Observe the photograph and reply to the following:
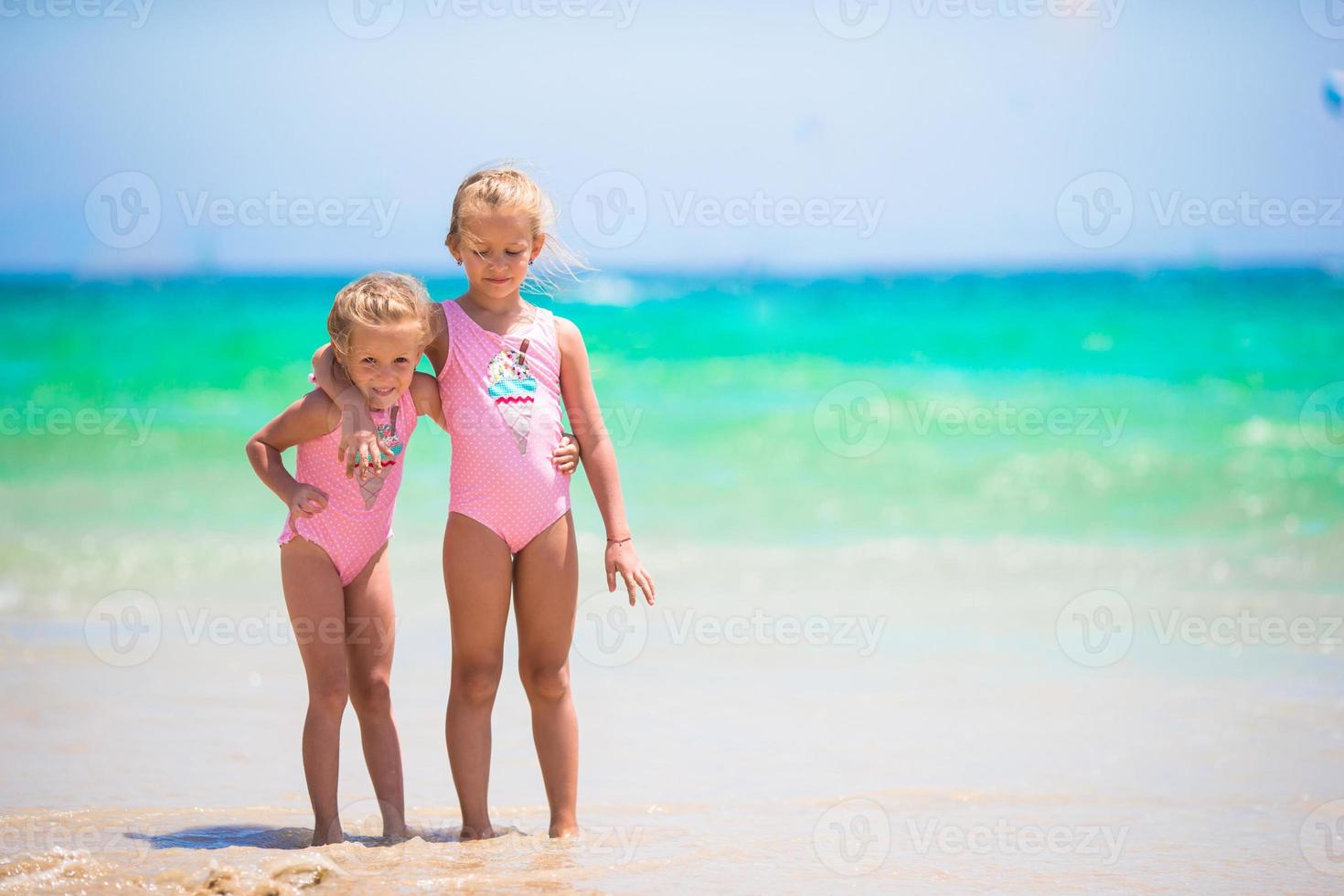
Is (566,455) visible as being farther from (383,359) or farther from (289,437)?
(289,437)

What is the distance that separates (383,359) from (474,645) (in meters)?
0.72

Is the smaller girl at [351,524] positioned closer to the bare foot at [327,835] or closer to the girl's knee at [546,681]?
the bare foot at [327,835]

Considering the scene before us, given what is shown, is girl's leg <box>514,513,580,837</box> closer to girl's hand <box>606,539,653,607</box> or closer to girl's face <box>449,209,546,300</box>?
girl's hand <box>606,539,653,607</box>

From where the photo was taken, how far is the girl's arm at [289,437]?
283cm

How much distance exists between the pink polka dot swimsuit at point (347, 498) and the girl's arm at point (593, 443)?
40 cm

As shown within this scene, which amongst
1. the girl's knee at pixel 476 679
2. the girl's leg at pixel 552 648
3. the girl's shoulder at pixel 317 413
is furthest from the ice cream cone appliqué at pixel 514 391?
the girl's knee at pixel 476 679

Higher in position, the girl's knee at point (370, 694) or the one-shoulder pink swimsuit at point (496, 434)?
the one-shoulder pink swimsuit at point (496, 434)

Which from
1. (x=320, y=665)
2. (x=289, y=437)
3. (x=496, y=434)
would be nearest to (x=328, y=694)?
(x=320, y=665)

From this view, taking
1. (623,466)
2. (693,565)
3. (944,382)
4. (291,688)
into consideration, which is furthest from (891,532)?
(944,382)

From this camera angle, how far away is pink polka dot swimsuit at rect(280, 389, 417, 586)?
116 inches

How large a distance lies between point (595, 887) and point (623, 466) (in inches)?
279

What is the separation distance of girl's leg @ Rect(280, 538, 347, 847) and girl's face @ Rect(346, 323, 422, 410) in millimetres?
410

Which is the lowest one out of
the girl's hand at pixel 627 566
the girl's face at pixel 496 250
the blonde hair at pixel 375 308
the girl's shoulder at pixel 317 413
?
the girl's hand at pixel 627 566

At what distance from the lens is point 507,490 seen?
302cm
